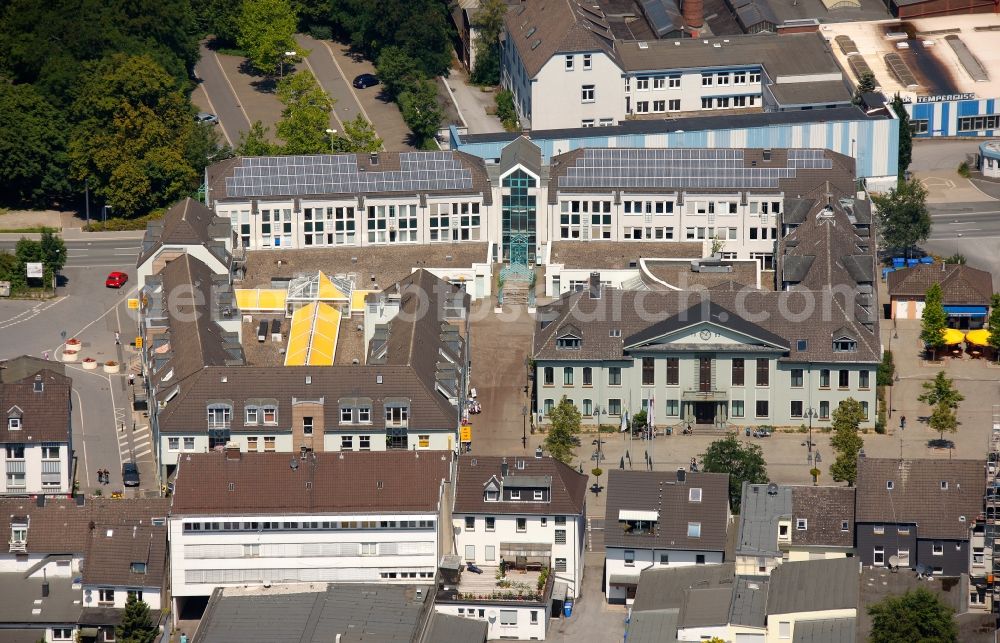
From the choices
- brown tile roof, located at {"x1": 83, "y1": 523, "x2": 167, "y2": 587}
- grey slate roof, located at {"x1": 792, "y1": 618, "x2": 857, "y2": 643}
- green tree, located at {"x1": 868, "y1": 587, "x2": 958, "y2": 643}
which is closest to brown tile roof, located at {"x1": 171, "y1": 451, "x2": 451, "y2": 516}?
brown tile roof, located at {"x1": 83, "y1": 523, "x2": 167, "y2": 587}

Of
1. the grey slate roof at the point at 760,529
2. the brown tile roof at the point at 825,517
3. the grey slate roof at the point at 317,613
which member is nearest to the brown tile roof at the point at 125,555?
the grey slate roof at the point at 317,613

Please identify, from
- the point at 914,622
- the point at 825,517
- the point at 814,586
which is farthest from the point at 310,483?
the point at 914,622

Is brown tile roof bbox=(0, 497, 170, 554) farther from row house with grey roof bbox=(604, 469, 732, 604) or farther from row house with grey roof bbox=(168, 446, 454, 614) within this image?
row house with grey roof bbox=(604, 469, 732, 604)

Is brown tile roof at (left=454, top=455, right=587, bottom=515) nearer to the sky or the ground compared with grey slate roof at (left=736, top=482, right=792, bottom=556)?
nearer to the sky

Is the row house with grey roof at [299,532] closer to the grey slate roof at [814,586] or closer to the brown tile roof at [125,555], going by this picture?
the brown tile roof at [125,555]

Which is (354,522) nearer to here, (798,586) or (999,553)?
(798,586)

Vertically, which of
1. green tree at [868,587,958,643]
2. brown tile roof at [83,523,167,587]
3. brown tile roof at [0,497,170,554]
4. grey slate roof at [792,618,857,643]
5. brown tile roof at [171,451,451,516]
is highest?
brown tile roof at [171,451,451,516]
